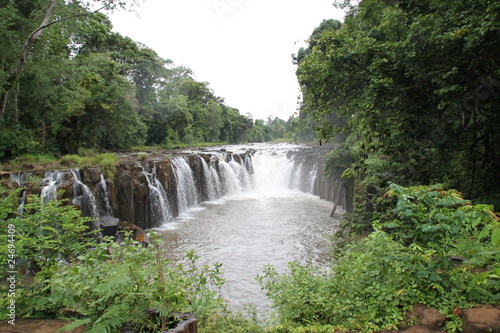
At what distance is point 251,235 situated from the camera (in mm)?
11250

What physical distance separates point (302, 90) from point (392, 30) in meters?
2.24

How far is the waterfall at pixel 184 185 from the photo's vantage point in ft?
52.8

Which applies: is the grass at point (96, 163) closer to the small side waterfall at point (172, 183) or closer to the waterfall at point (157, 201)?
the small side waterfall at point (172, 183)

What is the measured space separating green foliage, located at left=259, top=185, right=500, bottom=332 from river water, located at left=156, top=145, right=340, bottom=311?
139 centimetres

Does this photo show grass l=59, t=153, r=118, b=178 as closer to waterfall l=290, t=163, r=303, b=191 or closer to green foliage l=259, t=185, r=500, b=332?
green foliage l=259, t=185, r=500, b=332

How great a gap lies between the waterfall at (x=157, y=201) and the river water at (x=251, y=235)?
53cm

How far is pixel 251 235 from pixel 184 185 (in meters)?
6.98

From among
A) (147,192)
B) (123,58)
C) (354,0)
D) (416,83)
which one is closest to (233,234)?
(147,192)

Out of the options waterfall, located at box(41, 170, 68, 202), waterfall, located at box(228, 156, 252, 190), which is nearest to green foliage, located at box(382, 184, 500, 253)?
waterfall, located at box(41, 170, 68, 202)

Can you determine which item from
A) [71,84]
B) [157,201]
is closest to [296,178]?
[157,201]

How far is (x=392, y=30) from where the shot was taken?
6145 mm

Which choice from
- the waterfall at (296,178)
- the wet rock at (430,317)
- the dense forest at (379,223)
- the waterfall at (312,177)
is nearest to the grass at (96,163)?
the dense forest at (379,223)

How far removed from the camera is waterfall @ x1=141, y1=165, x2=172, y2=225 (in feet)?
44.4

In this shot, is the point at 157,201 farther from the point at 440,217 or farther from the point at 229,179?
the point at 440,217
